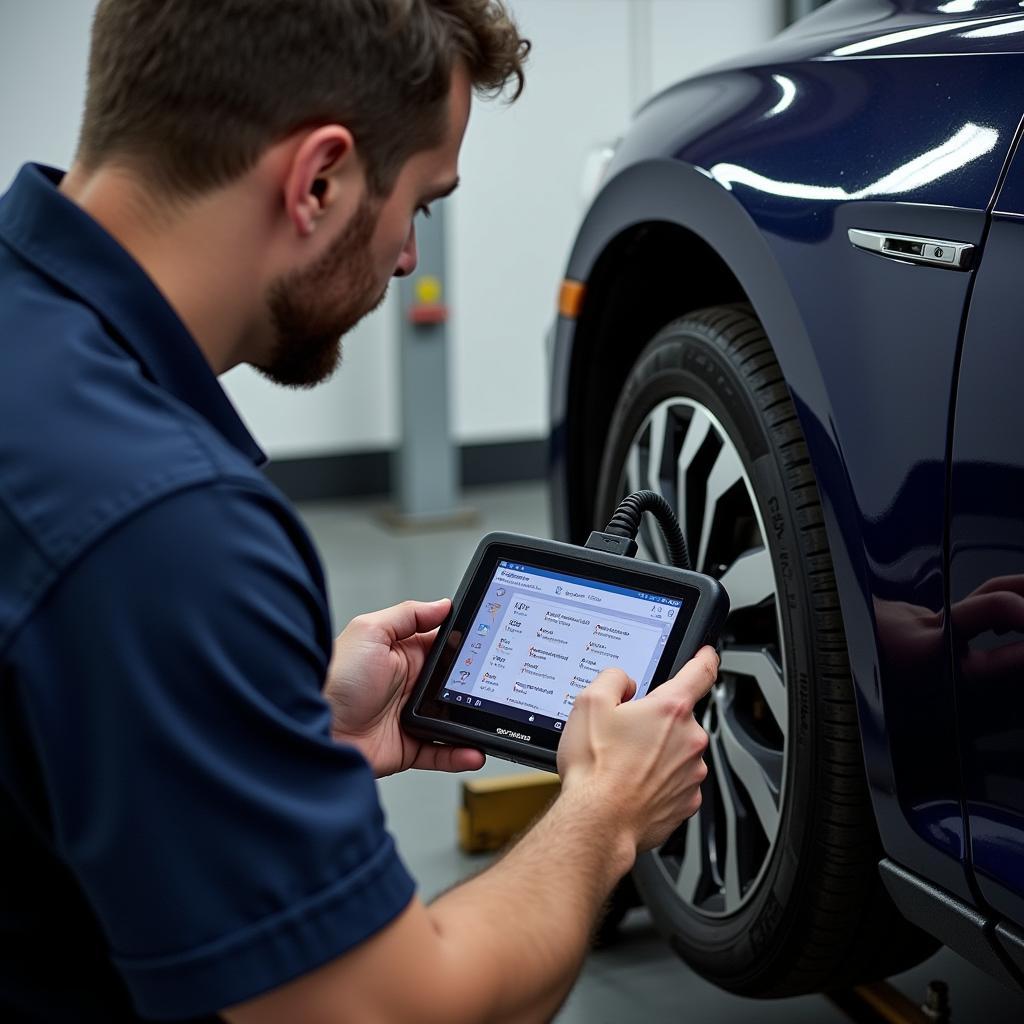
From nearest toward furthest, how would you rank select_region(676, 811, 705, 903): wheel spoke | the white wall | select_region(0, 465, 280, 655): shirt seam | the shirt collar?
select_region(0, 465, 280, 655): shirt seam < the shirt collar < select_region(676, 811, 705, 903): wheel spoke < the white wall

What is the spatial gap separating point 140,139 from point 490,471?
4429mm

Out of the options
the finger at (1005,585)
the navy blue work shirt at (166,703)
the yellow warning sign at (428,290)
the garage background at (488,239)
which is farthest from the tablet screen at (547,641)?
the yellow warning sign at (428,290)

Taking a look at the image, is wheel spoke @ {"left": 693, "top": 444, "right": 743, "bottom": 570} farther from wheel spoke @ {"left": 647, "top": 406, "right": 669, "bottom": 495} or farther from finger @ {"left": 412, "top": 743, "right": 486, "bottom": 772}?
finger @ {"left": 412, "top": 743, "right": 486, "bottom": 772}

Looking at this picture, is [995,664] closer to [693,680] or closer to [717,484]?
[693,680]

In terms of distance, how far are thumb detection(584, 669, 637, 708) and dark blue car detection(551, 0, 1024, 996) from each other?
0.25 meters

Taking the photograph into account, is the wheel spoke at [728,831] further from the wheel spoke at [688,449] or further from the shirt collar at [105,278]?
the shirt collar at [105,278]

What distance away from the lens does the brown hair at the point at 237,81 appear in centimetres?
93

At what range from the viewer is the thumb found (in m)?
1.15

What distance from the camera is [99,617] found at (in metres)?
0.75

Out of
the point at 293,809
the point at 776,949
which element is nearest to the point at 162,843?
the point at 293,809

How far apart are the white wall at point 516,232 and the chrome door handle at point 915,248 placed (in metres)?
3.70

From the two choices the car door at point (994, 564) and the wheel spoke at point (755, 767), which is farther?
the wheel spoke at point (755, 767)

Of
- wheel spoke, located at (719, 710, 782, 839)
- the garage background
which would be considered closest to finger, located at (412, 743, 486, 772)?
wheel spoke, located at (719, 710, 782, 839)

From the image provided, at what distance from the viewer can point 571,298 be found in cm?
194
